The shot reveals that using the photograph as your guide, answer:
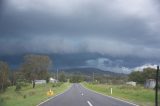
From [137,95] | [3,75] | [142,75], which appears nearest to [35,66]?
[3,75]

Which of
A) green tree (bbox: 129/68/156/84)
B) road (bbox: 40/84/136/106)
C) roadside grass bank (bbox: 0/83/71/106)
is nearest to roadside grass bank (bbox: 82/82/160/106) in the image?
road (bbox: 40/84/136/106)

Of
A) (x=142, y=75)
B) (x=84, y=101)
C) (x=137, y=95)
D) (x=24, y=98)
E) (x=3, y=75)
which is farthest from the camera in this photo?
(x=142, y=75)

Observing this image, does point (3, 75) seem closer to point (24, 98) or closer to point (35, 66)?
point (35, 66)

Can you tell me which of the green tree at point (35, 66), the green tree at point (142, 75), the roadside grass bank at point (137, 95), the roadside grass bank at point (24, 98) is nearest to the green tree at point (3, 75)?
the green tree at point (35, 66)

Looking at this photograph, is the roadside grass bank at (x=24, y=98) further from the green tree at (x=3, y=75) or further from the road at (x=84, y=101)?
the green tree at (x=3, y=75)

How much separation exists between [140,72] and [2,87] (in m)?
73.5

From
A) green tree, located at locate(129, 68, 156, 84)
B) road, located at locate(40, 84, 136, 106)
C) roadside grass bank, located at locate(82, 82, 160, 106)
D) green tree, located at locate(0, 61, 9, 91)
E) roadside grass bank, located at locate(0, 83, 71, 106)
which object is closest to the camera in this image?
road, located at locate(40, 84, 136, 106)

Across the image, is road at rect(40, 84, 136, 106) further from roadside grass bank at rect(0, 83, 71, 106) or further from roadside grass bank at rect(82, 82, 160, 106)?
roadside grass bank at rect(82, 82, 160, 106)

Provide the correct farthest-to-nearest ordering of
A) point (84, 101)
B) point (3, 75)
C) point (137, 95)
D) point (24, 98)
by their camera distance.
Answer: point (3, 75) → point (137, 95) → point (24, 98) → point (84, 101)

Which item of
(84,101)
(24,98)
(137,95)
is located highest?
(84,101)

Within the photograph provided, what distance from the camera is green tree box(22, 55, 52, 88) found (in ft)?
398

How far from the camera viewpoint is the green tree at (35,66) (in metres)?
121

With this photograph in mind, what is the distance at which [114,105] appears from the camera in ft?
88.2

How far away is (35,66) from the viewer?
12175 cm
